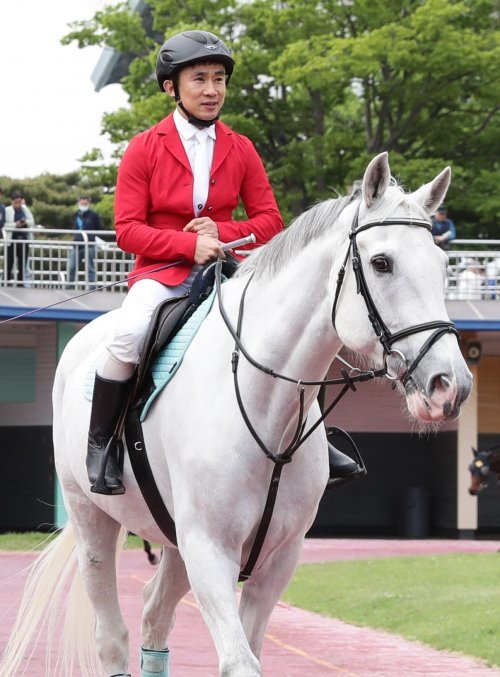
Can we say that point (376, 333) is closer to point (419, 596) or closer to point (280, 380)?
point (280, 380)

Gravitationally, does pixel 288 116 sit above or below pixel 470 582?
above

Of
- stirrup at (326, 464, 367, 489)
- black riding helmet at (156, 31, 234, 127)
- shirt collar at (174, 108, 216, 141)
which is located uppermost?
black riding helmet at (156, 31, 234, 127)

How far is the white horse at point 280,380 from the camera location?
14.4 ft

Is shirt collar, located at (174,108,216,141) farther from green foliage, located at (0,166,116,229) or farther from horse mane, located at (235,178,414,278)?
green foliage, located at (0,166,116,229)

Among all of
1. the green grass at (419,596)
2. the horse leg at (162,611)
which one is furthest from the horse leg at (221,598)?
the green grass at (419,596)

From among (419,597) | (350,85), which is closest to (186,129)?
(419,597)

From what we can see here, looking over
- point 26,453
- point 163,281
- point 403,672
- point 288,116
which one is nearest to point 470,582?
point 403,672

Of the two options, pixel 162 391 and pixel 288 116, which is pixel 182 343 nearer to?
pixel 162 391

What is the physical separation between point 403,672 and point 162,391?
4.44 metres

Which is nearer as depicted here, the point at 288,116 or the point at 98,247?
the point at 98,247

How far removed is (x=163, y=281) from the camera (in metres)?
A: 5.67

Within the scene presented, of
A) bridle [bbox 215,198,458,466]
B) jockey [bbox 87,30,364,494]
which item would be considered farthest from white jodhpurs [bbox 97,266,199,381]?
bridle [bbox 215,198,458,466]

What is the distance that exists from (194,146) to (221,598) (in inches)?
85.7

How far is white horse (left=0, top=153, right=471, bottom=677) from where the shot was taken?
4375 millimetres
